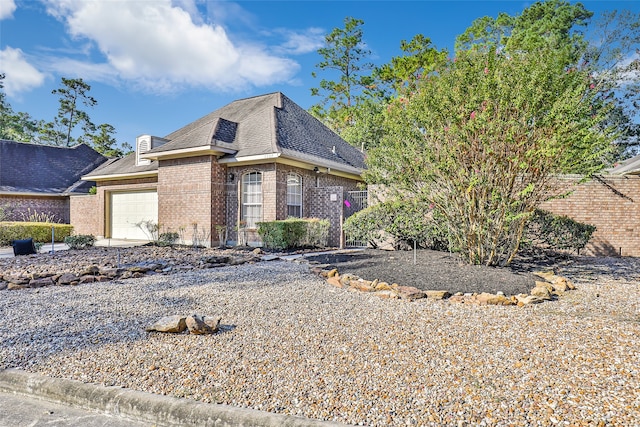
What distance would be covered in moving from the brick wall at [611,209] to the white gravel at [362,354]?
5522 millimetres

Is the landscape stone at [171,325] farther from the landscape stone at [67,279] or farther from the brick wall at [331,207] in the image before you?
the brick wall at [331,207]

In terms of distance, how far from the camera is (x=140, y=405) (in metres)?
2.25

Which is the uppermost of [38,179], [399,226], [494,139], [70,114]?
[70,114]

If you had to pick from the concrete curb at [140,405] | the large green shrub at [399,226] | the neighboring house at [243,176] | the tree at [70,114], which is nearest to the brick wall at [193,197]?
the neighboring house at [243,176]

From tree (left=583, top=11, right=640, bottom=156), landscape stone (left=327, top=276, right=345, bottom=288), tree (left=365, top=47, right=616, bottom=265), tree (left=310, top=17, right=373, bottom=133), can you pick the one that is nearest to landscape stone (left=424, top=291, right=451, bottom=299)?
landscape stone (left=327, top=276, right=345, bottom=288)

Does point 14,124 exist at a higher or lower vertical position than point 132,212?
higher

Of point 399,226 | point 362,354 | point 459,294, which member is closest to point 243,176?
point 399,226

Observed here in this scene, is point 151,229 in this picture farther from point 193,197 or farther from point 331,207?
point 331,207

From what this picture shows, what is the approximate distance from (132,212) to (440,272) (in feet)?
44.9

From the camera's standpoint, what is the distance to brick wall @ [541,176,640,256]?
966 centimetres

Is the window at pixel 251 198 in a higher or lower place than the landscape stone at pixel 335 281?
higher

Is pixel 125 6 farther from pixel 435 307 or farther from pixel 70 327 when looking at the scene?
pixel 435 307

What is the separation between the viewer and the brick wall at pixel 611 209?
9.66 m

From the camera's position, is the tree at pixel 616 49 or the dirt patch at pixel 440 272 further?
the tree at pixel 616 49
